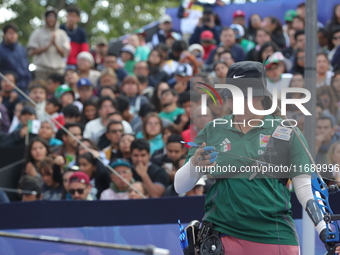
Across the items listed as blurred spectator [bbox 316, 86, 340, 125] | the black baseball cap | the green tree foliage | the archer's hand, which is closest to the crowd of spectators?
blurred spectator [bbox 316, 86, 340, 125]

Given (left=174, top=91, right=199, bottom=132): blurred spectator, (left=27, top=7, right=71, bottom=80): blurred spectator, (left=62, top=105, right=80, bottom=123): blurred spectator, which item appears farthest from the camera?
(left=27, top=7, right=71, bottom=80): blurred spectator

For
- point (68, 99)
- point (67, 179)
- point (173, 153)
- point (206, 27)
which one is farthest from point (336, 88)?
point (206, 27)

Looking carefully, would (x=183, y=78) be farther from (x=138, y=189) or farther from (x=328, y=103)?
(x=328, y=103)

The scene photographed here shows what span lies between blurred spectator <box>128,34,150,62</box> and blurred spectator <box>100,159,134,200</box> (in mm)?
6489

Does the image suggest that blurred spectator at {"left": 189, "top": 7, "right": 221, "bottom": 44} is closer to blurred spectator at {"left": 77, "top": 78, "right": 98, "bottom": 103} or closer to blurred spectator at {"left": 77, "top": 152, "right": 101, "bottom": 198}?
blurred spectator at {"left": 77, "top": 78, "right": 98, "bottom": 103}

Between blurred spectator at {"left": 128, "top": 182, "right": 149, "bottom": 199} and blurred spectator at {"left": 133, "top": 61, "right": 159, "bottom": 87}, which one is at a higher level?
blurred spectator at {"left": 133, "top": 61, "right": 159, "bottom": 87}

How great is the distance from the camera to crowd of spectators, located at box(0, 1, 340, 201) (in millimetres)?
8414

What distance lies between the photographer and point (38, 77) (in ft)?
48.5

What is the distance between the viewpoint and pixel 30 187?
8953 millimetres

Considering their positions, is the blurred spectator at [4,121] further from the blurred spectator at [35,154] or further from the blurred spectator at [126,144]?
the blurred spectator at [126,144]

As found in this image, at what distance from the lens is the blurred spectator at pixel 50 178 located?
899cm

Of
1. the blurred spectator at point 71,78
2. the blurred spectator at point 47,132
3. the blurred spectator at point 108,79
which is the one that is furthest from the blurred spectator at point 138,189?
the blurred spectator at point 71,78

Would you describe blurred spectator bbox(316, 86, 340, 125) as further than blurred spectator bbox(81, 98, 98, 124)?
No

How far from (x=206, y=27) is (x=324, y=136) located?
962 centimetres
